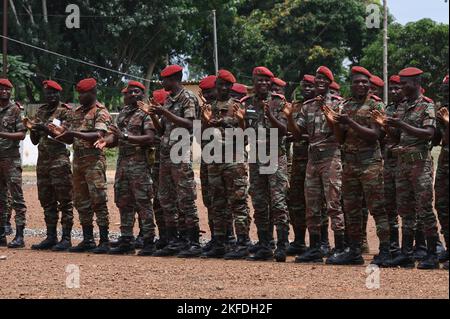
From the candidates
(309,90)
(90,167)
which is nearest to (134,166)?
(90,167)

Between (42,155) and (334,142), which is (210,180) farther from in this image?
(42,155)

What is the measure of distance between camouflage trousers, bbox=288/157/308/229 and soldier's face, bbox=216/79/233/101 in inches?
43.0

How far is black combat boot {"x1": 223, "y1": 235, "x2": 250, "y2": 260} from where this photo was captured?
430 inches

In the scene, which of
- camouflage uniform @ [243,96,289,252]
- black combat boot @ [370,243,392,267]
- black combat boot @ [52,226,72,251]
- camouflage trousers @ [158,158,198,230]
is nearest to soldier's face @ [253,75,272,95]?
camouflage uniform @ [243,96,289,252]

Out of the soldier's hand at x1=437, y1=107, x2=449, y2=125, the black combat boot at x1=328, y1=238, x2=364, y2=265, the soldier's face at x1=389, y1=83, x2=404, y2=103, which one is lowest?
the black combat boot at x1=328, y1=238, x2=364, y2=265

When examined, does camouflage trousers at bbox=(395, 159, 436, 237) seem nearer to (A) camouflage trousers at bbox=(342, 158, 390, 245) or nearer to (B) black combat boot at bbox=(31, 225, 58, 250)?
(A) camouflage trousers at bbox=(342, 158, 390, 245)

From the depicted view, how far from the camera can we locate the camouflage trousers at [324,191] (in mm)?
10203

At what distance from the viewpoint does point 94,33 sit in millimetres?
37031

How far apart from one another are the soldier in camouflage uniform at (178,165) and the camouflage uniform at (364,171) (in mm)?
1855

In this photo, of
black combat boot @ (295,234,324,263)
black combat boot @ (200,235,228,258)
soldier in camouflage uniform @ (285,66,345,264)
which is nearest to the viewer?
soldier in camouflage uniform @ (285,66,345,264)

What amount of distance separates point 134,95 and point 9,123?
1.85 meters

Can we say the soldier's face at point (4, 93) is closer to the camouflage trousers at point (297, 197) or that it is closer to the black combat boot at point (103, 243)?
the black combat boot at point (103, 243)

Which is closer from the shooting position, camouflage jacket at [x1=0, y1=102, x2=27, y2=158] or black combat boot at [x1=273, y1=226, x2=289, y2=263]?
black combat boot at [x1=273, y1=226, x2=289, y2=263]

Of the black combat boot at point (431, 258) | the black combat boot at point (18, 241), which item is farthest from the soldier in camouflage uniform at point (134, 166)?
the black combat boot at point (431, 258)
